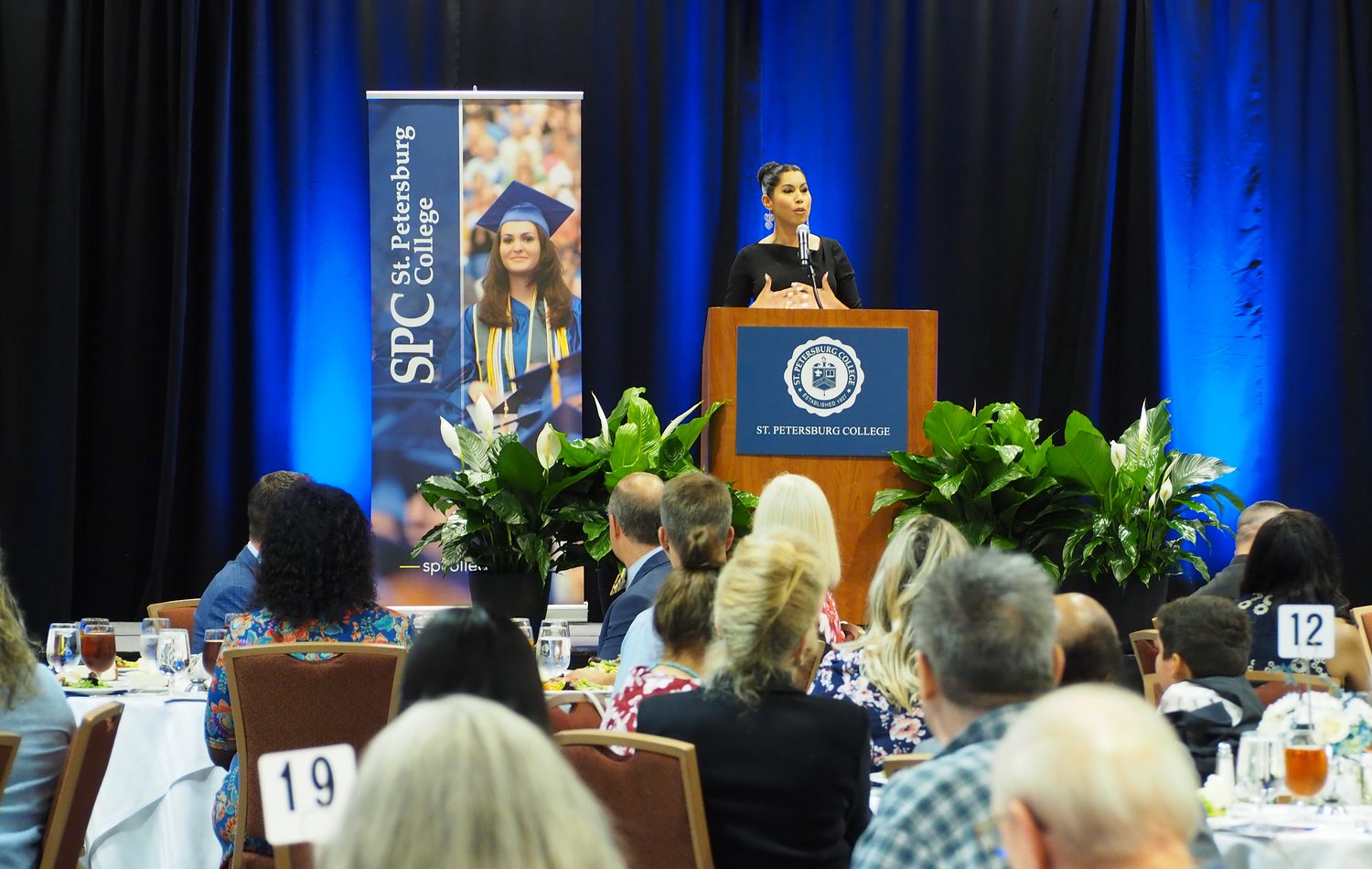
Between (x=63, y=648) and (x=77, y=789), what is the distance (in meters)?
1.41

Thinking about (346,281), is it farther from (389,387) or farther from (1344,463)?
(1344,463)

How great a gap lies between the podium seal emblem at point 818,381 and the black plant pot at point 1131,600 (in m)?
1.16

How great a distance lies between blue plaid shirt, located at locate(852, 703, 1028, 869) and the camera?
1.46 metres

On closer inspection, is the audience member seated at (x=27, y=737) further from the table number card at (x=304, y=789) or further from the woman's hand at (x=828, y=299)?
the woman's hand at (x=828, y=299)

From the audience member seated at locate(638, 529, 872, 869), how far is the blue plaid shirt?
542 millimetres

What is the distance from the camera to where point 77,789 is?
2.30m

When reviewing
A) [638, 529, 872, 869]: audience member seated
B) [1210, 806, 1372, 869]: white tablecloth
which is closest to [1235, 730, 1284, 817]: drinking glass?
[1210, 806, 1372, 869]: white tablecloth

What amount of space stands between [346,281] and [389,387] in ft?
3.36

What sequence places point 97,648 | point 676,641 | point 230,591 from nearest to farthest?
point 676,641 < point 97,648 < point 230,591

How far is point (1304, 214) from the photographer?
283 inches

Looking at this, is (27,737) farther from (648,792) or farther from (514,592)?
(514,592)

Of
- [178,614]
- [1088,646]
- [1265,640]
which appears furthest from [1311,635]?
[178,614]

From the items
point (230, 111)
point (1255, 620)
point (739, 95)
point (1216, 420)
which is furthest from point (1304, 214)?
point (230, 111)

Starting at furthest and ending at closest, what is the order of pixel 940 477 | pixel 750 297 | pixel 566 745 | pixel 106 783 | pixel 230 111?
pixel 230 111, pixel 750 297, pixel 940 477, pixel 106 783, pixel 566 745
